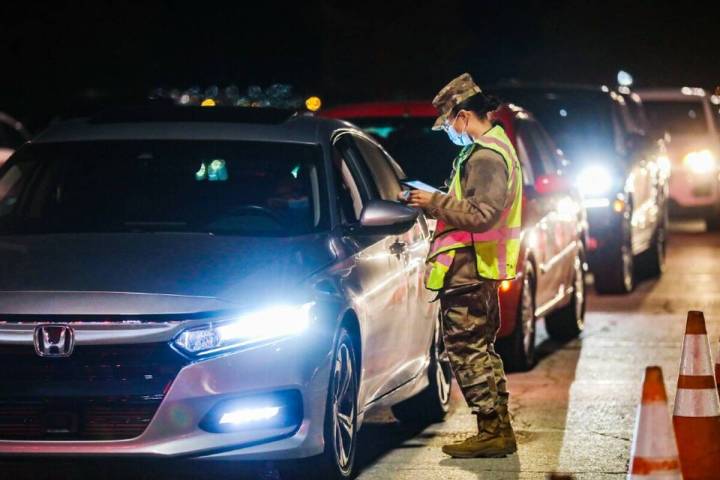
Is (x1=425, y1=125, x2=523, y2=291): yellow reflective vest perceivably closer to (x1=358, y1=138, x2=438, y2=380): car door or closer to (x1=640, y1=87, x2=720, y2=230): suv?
(x1=358, y1=138, x2=438, y2=380): car door

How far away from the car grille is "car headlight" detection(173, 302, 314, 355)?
0.27ft

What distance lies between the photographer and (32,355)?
6.98 m

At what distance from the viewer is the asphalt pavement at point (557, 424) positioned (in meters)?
8.02

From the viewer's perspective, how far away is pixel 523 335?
1170 centimetres

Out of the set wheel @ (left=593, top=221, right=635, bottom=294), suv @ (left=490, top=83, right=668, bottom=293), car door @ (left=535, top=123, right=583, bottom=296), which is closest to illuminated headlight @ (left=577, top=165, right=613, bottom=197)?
suv @ (left=490, top=83, right=668, bottom=293)

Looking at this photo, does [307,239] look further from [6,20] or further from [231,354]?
[6,20]

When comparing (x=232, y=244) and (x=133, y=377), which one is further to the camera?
(x=232, y=244)

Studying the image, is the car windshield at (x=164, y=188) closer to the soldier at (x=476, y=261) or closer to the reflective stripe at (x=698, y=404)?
the soldier at (x=476, y=261)

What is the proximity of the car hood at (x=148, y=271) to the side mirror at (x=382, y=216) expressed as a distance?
0.23m

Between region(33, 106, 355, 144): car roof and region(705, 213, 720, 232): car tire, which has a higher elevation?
region(33, 106, 355, 144): car roof

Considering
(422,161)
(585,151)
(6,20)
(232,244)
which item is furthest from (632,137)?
(6,20)

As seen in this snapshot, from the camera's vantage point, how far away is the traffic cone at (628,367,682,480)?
18.7ft

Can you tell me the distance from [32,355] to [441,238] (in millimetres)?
2239

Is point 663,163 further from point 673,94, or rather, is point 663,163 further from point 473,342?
point 473,342
